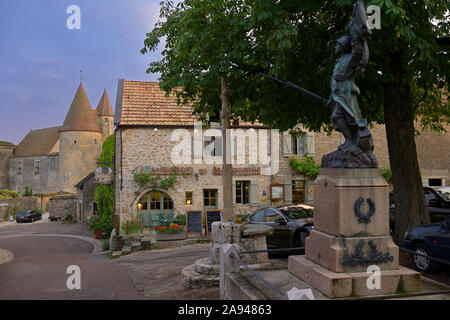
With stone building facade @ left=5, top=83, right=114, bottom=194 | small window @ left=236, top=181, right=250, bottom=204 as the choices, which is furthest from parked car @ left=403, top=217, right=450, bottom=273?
stone building facade @ left=5, top=83, right=114, bottom=194

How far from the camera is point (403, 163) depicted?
27.0ft

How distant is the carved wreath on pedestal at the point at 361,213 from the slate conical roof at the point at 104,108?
5568 centimetres

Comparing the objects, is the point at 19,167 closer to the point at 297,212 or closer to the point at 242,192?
the point at 242,192

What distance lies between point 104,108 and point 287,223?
52528mm

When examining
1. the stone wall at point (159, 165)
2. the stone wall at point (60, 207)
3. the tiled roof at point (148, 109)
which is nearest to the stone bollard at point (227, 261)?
the stone wall at point (159, 165)

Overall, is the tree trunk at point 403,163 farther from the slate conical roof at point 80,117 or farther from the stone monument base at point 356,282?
the slate conical roof at point 80,117

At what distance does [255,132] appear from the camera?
60.2 ft

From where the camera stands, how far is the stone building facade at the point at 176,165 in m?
16.9

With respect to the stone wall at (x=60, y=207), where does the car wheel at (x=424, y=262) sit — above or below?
above

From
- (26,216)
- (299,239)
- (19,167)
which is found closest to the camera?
(299,239)

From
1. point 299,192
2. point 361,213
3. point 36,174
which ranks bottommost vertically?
point 299,192

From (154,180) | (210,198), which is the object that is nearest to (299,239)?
(210,198)

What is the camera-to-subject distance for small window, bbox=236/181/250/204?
18406mm

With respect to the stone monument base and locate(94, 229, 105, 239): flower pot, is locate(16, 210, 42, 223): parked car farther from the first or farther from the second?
the stone monument base
